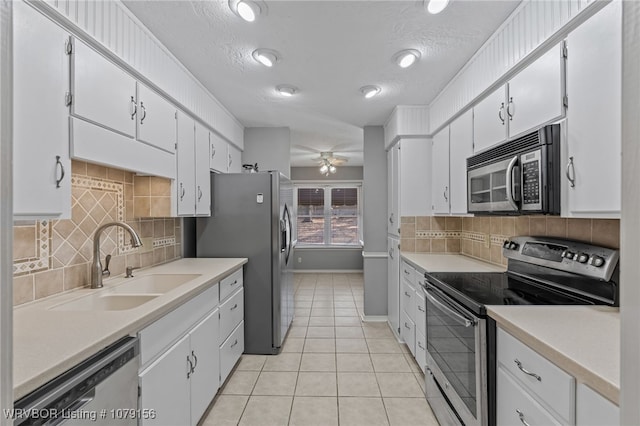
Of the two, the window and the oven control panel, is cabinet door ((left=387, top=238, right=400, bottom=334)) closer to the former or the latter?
the oven control panel

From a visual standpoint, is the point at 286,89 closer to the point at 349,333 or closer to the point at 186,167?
the point at 186,167

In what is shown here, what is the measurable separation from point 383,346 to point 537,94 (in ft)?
8.20

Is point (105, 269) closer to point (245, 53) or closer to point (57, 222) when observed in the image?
point (57, 222)

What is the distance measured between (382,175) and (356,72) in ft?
5.33

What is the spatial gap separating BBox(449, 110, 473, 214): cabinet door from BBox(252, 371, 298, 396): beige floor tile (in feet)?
6.22

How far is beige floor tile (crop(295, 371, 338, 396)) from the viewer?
2.30 m

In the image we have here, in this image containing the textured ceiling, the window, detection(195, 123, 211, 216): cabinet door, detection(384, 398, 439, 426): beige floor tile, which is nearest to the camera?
the textured ceiling

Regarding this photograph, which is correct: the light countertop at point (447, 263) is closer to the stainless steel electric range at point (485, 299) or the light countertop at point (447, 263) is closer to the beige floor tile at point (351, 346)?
the stainless steel electric range at point (485, 299)

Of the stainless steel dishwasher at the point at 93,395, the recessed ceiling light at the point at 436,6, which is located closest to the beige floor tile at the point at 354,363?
the stainless steel dishwasher at the point at 93,395

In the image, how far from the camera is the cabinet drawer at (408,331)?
2.71m

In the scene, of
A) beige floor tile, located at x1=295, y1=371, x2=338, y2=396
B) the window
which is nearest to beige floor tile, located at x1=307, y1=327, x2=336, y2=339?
beige floor tile, located at x1=295, y1=371, x2=338, y2=396

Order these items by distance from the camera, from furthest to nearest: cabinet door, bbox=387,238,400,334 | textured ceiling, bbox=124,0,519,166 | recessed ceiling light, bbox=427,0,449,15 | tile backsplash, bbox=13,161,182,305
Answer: cabinet door, bbox=387,238,400,334 → textured ceiling, bbox=124,0,519,166 → recessed ceiling light, bbox=427,0,449,15 → tile backsplash, bbox=13,161,182,305

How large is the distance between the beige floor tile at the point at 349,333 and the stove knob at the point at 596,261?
7.66 ft

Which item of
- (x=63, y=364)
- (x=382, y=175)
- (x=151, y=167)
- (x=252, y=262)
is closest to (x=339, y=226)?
(x=382, y=175)
